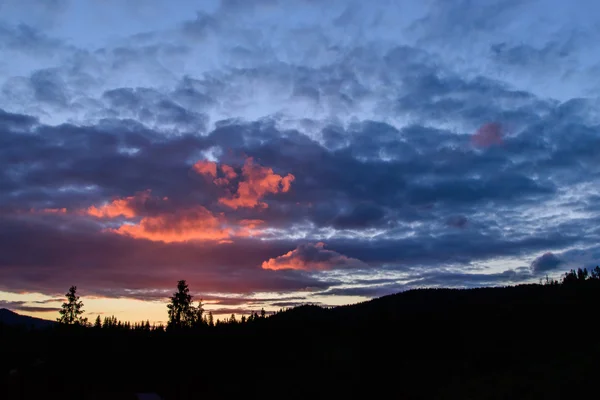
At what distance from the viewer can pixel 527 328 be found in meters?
71.0

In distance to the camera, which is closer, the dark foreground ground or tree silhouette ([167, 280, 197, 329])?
the dark foreground ground

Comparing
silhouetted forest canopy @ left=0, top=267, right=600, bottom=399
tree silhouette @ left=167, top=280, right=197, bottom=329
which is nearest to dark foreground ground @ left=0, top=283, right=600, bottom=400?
silhouetted forest canopy @ left=0, top=267, right=600, bottom=399

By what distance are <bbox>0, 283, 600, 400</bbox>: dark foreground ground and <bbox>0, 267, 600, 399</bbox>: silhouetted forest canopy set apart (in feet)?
0.53

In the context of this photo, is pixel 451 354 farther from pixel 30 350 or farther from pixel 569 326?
pixel 30 350

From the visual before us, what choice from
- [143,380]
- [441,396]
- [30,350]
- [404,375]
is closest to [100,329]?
[30,350]

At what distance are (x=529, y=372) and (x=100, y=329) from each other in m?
65.5

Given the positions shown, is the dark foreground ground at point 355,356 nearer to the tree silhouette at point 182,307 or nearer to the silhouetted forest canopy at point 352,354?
the silhouetted forest canopy at point 352,354

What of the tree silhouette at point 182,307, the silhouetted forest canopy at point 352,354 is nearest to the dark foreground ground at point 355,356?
the silhouetted forest canopy at point 352,354

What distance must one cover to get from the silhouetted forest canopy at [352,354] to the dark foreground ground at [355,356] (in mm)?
163

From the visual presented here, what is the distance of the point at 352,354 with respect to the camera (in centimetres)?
7238

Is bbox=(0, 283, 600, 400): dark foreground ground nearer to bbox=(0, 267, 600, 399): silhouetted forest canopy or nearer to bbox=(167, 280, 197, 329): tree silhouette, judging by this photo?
bbox=(0, 267, 600, 399): silhouetted forest canopy

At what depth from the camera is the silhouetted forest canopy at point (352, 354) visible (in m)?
56.4

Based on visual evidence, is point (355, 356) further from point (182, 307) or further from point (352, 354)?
point (182, 307)

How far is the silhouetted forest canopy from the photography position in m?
56.4
